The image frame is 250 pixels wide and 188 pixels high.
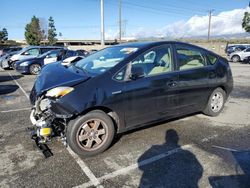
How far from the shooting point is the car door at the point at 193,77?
15.8 feet

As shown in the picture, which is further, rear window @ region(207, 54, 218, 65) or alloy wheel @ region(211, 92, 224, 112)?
alloy wheel @ region(211, 92, 224, 112)

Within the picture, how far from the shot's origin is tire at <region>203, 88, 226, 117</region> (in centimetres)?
558

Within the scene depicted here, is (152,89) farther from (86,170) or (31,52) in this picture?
(31,52)

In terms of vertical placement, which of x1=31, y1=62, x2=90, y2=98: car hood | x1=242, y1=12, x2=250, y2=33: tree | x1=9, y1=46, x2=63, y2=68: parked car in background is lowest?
x1=9, y1=46, x2=63, y2=68: parked car in background

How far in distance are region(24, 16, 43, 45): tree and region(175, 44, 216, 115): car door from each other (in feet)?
223

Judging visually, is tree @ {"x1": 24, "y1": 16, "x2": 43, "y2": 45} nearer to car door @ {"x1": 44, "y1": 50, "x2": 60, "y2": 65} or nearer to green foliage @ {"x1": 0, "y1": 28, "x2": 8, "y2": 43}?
green foliage @ {"x1": 0, "y1": 28, "x2": 8, "y2": 43}

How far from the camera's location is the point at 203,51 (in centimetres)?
541

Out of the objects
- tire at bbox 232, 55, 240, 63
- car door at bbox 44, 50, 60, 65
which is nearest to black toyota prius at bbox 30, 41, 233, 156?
car door at bbox 44, 50, 60, 65

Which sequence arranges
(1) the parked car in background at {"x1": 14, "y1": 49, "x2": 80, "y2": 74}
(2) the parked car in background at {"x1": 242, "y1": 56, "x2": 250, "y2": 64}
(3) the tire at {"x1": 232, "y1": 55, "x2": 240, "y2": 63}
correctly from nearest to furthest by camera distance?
(1) the parked car in background at {"x1": 14, "y1": 49, "x2": 80, "y2": 74} → (2) the parked car in background at {"x1": 242, "y1": 56, "x2": 250, "y2": 64} → (3) the tire at {"x1": 232, "y1": 55, "x2": 240, "y2": 63}

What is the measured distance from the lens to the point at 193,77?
16.4 feet

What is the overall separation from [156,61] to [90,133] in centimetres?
174

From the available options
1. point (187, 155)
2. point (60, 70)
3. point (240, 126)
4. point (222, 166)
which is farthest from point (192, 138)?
point (60, 70)

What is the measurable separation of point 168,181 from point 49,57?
42.9 ft

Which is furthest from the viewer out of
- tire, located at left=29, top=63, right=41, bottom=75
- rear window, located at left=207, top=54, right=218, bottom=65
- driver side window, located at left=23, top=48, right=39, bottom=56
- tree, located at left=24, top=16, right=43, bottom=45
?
tree, located at left=24, top=16, right=43, bottom=45
